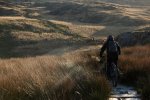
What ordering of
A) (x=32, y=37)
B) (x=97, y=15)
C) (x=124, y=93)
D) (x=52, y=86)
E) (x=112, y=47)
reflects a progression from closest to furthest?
1. (x=52, y=86)
2. (x=124, y=93)
3. (x=112, y=47)
4. (x=32, y=37)
5. (x=97, y=15)

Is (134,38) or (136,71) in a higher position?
(136,71)

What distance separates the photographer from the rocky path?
10.2 meters

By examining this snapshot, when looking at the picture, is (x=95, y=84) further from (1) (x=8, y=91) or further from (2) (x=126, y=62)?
(2) (x=126, y=62)

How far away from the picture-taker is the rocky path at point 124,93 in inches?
403

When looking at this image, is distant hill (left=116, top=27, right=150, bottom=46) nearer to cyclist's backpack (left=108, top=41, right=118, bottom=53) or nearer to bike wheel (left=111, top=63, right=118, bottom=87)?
cyclist's backpack (left=108, top=41, right=118, bottom=53)

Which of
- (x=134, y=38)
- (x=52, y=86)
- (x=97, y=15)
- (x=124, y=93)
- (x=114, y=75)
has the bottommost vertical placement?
(x=97, y=15)

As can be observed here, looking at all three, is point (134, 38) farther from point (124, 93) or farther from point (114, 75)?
point (124, 93)

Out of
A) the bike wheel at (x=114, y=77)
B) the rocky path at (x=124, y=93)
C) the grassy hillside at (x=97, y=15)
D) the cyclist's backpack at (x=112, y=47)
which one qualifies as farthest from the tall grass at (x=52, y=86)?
the grassy hillside at (x=97, y=15)

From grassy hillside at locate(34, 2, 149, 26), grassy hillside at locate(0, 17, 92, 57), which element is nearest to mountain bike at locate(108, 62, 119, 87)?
grassy hillside at locate(0, 17, 92, 57)

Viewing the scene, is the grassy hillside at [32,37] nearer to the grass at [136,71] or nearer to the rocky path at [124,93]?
the grass at [136,71]

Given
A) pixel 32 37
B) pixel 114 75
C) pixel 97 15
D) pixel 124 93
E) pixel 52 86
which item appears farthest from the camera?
pixel 97 15

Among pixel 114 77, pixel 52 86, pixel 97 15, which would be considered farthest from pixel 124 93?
pixel 97 15

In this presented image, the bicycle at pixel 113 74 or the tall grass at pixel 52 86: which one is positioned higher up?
the tall grass at pixel 52 86

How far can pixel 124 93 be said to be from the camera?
1104cm
